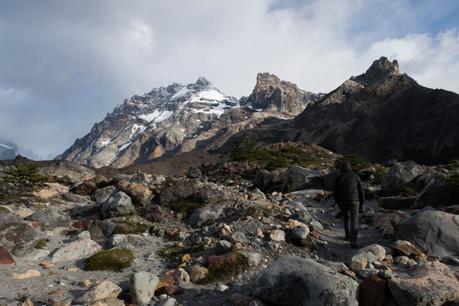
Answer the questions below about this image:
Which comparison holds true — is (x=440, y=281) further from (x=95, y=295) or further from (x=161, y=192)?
(x=161, y=192)

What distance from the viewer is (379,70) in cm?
18588

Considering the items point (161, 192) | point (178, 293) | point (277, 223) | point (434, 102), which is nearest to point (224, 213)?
point (277, 223)

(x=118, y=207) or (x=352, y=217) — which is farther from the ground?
(x=118, y=207)

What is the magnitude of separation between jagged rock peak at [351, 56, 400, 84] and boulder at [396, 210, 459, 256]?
175880mm

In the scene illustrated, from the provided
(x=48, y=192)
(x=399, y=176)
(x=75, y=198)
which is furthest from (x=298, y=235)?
(x=48, y=192)

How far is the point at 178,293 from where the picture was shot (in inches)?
366

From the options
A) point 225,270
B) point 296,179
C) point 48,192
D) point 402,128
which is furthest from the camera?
point 402,128

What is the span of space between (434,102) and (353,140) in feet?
51.9

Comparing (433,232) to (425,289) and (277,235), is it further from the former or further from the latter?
(425,289)

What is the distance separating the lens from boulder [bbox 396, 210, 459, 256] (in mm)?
11359

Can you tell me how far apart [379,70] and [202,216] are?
184 m

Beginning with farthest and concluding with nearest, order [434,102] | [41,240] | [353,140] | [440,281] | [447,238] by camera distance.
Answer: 1. [353,140]
2. [434,102]
3. [41,240]
4. [447,238]
5. [440,281]

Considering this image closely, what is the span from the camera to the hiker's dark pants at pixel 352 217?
42.5 ft

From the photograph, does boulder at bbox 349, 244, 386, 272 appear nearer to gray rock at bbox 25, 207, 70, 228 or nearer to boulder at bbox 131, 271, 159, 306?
boulder at bbox 131, 271, 159, 306
